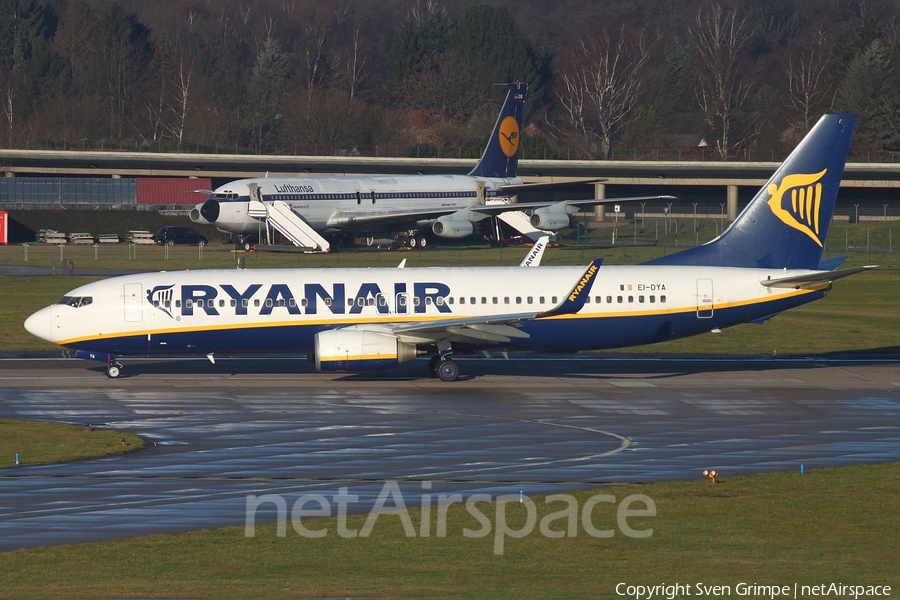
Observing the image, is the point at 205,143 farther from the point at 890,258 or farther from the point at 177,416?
the point at 177,416

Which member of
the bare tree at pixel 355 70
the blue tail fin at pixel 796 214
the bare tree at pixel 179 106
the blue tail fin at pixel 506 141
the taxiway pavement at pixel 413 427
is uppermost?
the bare tree at pixel 355 70

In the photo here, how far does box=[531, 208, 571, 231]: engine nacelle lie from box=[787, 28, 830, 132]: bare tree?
213 ft

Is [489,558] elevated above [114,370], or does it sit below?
below

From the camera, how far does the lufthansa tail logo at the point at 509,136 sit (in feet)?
305

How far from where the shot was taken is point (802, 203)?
128ft

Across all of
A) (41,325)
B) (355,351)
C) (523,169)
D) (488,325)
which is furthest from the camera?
(523,169)

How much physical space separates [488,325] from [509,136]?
194 feet

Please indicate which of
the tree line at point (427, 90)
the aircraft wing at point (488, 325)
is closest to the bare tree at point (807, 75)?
the tree line at point (427, 90)

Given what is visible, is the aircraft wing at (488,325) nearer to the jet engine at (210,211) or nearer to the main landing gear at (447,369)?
the main landing gear at (447,369)

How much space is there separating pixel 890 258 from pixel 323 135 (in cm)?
8480

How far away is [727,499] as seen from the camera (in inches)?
883

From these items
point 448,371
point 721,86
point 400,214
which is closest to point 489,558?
point 448,371

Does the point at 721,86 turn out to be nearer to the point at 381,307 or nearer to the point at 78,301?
the point at 381,307

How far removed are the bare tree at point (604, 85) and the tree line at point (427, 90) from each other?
1.61 feet
